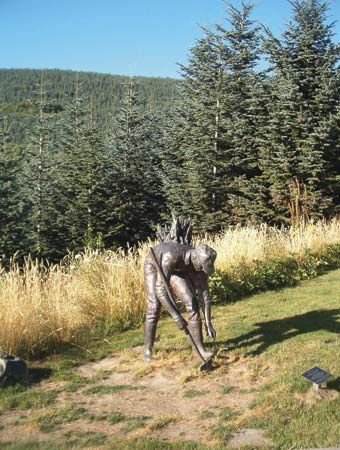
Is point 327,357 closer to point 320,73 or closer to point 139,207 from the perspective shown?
point 320,73

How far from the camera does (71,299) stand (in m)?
6.89

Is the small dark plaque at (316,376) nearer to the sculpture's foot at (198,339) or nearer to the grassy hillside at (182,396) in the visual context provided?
the grassy hillside at (182,396)

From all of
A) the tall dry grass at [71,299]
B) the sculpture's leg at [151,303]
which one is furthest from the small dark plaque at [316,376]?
the tall dry grass at [71,299]

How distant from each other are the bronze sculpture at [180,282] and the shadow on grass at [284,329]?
0.89m

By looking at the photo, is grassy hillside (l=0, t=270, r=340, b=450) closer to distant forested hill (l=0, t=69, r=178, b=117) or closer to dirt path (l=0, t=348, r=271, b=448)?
dirt path (l=0, t=348, r=271, b=448)

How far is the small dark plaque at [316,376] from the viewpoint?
14.2 ft

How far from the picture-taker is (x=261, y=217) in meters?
16.9

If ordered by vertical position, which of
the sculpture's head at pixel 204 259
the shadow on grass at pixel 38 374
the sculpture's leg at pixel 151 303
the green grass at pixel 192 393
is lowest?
the shadow on grass at pixel 38 374

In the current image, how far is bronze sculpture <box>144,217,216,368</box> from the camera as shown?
16.8 feet

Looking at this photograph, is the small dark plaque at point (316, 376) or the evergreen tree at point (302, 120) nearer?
the small dark plaque at point (316, 376)

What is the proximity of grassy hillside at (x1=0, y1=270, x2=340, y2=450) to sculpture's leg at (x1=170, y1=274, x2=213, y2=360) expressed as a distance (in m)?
0.29

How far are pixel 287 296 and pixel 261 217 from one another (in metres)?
8.27

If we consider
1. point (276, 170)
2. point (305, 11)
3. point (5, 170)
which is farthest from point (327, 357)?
point (5, 170)

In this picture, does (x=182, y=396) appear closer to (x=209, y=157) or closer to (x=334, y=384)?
(x=334, y=384)
